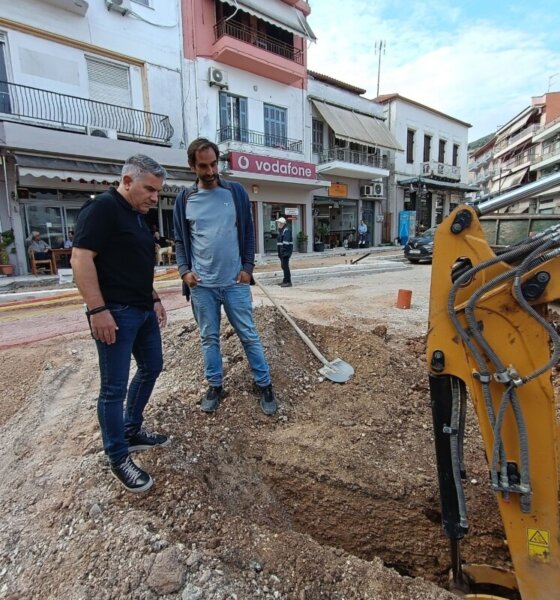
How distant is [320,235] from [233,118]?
24.1 ft

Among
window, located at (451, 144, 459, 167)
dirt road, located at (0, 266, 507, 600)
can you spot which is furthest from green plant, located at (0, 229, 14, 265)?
window, located at (451, 144, 459, 167)

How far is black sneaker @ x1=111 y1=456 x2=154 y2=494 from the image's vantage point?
194cm

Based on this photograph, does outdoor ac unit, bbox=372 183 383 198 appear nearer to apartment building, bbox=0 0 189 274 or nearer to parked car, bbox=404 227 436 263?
parked car, bbox=404 227 436 263

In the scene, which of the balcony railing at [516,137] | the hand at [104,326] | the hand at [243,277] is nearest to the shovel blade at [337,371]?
the hand at [243,277]

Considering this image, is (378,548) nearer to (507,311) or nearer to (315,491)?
(315,491)

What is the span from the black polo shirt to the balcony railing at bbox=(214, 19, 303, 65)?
1581cm

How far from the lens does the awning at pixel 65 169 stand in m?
10.0

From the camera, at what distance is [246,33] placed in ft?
51.1

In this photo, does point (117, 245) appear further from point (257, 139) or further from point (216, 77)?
point (257, 139)

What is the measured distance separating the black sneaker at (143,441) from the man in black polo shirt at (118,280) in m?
0.26

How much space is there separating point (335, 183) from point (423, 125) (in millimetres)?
9566

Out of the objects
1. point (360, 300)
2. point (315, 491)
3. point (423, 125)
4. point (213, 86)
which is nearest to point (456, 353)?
point (315, 491)

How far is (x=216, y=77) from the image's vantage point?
14711 mm

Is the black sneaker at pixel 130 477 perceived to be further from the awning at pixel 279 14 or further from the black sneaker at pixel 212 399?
the awning at pixel 279 14
